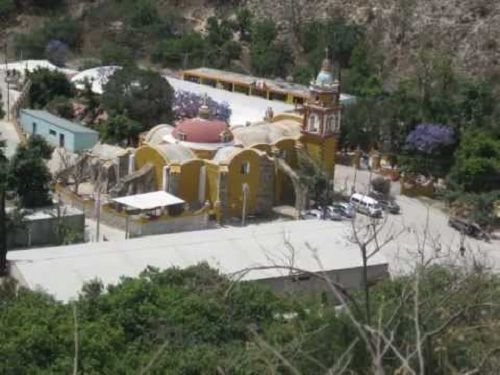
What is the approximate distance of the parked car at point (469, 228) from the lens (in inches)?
868

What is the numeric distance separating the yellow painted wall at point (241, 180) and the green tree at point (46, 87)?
403 inches

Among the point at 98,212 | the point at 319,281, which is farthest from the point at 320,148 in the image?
the point at 319,281

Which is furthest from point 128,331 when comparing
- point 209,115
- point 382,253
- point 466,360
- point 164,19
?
point 164,19

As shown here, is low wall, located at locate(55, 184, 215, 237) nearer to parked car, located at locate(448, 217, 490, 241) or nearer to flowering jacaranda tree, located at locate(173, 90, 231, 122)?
parked car, located at locate(448, 217, 490, 241)

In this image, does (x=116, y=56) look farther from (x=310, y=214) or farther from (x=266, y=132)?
(x=310, y=214)

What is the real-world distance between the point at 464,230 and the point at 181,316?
37.1ft

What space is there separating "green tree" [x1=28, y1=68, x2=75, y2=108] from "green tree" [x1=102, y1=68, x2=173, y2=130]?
114 inches

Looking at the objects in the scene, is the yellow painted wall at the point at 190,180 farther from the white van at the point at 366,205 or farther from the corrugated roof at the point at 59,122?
the corrugated roof at the point at 59,122

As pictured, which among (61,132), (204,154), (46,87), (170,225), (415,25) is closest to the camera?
(170,225)

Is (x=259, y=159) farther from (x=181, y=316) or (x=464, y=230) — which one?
(x=181, y=316)

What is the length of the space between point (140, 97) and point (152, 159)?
231 inches

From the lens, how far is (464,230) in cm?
2217

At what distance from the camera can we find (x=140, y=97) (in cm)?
2753

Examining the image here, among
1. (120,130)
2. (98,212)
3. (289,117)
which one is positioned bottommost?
(98,212)
